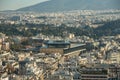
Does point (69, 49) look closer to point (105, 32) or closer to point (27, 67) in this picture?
point (27, 67)

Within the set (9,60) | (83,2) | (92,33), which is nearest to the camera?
(9,60)

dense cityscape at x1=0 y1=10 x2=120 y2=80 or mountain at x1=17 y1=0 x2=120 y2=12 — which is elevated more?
mountain at x1=17 y1=0 x2=120 y2=12

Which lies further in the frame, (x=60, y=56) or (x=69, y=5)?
(x=69, y=5)

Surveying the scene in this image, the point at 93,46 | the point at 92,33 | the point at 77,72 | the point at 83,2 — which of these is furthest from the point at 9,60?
the point at 83,2

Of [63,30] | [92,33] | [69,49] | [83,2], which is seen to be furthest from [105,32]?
[83,2]

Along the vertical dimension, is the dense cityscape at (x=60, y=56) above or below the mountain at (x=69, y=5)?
below

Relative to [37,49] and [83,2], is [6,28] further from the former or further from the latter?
[83,2]

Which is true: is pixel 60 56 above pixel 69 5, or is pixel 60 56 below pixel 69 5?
below

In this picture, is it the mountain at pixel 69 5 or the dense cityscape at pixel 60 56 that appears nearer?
the dense cityscape at pixel 60 56

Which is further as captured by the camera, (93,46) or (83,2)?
(83,2)

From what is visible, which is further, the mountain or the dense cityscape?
the mountain

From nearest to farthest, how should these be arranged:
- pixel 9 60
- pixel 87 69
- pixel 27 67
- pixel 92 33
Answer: pixel 87 69 → pixel 27 67 → pixel 9 60 → pixel 92 33
